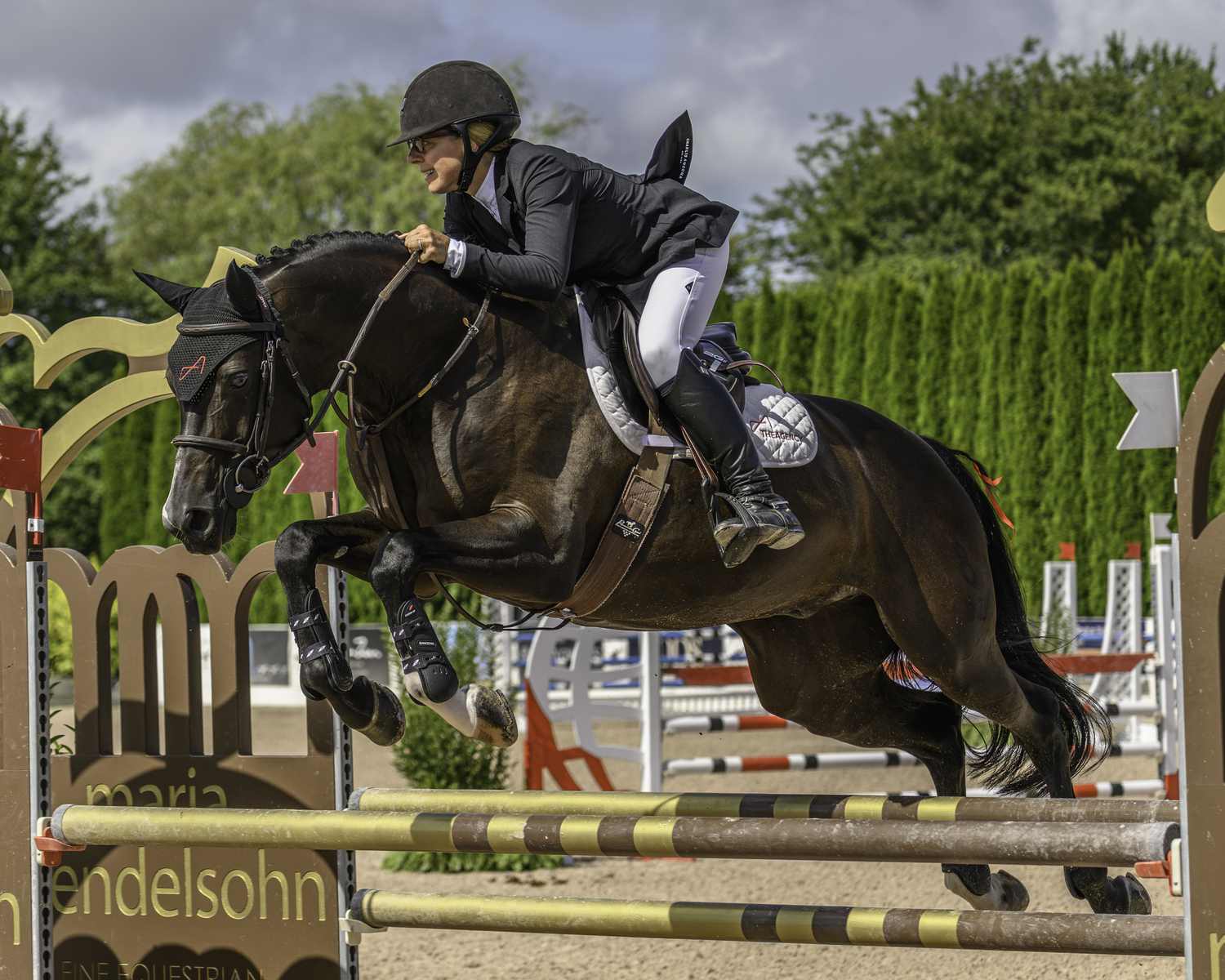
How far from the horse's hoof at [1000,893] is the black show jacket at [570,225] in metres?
1.96

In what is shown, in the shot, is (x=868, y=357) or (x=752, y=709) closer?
(x=752, y=709)

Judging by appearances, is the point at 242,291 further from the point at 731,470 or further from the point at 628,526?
the point at 731,470

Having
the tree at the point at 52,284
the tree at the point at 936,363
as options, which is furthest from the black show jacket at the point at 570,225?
the tree at the point at 52,284

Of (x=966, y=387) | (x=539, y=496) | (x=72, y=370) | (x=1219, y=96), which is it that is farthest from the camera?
(x=1219, y=96)

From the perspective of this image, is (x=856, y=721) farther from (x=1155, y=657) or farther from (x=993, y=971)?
(x=1155, y=657)

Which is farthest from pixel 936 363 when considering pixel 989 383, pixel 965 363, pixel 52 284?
pixel 52 284

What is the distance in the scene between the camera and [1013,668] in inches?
150

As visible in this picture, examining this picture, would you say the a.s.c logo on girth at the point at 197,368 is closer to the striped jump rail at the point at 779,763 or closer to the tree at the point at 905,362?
the striped jump rail at the point at 779,763

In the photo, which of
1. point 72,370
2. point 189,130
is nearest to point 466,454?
point 72,370

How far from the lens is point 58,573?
3674 millimetres

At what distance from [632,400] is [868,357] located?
11.6 m

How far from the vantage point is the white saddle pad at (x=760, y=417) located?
2910 mm

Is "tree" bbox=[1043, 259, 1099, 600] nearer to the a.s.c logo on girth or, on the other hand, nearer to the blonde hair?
the blonde hair

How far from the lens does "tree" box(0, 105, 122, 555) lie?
19.4m
